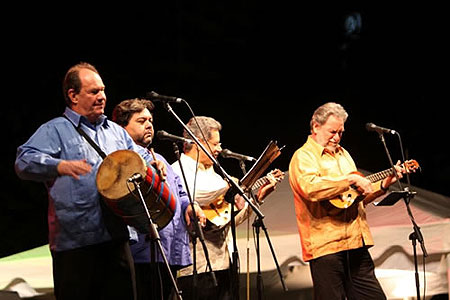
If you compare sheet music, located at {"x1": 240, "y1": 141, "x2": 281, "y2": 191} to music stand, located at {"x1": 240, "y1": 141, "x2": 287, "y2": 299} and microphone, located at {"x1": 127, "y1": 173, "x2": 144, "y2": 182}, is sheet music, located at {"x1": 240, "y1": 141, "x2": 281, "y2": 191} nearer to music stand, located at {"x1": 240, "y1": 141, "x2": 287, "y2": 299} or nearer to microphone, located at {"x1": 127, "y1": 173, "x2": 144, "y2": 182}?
music stand, located at {"x1": 240, "y1": 141, "x2": 287, "y2": 299}

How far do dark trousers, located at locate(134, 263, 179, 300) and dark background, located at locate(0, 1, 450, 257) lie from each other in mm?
4648

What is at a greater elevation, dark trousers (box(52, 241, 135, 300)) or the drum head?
the drum head

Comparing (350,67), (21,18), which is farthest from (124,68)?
(350,67)

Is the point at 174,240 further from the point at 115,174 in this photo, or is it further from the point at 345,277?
the point at 345,277

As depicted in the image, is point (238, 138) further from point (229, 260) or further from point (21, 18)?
point (229, 260)

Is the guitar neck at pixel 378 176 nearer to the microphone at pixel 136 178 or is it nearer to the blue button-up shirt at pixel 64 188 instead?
the microphone at pixel 136 178

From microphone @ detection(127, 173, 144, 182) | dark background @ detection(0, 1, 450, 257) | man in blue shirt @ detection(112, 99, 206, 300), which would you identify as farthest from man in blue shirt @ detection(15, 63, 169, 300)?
dark background @ detection(0, 1, 450, 257)

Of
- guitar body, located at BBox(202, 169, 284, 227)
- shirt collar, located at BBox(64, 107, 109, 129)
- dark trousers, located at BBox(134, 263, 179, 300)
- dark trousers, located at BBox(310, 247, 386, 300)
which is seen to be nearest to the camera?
shirt collar, located at BBox(64, 107, 109, 129)

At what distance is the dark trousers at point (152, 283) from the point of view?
4.71 m

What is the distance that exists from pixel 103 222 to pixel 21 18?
17.7 ft

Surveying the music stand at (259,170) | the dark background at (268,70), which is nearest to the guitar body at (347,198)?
the music stand at (259,170)

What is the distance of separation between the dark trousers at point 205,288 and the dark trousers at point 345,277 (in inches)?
26.7

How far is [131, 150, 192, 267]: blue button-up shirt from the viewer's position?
15.7ft

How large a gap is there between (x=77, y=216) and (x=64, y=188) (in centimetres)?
17
